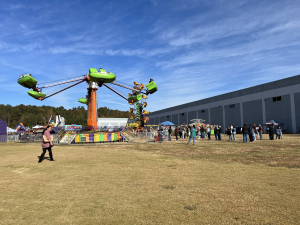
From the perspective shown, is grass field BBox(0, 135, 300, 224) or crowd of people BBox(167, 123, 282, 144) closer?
grass field BBox(0, 135, 300, 224)

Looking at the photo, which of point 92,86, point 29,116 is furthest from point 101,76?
point 29,116

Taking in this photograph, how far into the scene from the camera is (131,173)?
6.88 m

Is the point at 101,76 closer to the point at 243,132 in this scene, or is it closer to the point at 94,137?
the point at 94,137

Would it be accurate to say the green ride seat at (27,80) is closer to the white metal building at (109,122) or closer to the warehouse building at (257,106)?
the white metal building at (109,122)

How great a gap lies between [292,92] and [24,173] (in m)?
41.2

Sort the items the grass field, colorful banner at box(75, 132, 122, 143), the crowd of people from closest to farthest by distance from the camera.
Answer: the grass field, the crowd of people, colorful banner at box(75, 132, 122, 143)

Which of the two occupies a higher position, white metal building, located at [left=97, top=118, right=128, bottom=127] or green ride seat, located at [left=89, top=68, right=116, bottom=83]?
green ride seat, located at [left=89, top=68, right=116, bottom=83]

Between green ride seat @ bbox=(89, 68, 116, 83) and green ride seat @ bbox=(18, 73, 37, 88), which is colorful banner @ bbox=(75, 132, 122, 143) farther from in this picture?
green ride seat @ bbox=(18, 73, 37, 88)

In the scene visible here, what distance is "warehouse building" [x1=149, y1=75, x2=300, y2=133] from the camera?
3500 cm

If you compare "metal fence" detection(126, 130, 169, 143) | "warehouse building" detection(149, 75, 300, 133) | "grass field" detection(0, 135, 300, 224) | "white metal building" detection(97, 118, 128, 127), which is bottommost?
"grass field" detection(0, 135, 300, 224)

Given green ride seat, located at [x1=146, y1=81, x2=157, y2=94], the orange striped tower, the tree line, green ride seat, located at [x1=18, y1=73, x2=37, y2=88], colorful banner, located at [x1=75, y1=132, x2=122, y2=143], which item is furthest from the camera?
the tree line

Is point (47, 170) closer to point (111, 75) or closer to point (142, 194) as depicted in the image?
point (142, 194)

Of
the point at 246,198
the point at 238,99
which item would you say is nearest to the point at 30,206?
the point at 246,198

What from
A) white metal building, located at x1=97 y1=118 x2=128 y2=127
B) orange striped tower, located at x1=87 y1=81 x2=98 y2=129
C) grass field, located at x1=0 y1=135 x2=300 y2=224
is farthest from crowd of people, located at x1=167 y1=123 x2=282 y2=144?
white metal building, located at x1=97 y1=118 x2=128 y2=127
